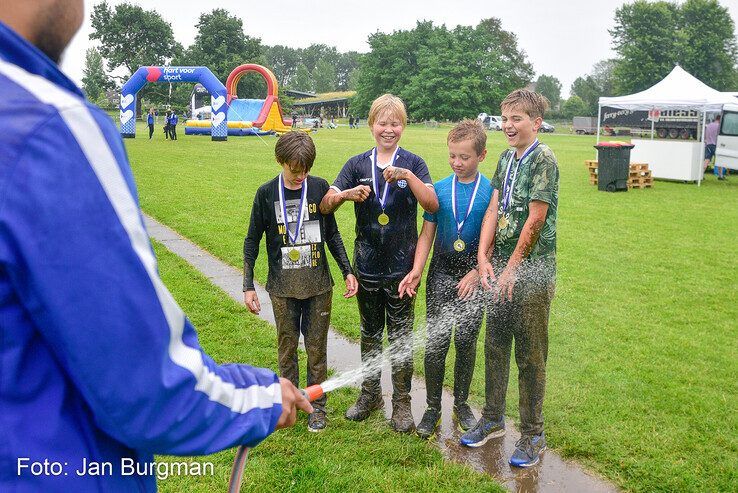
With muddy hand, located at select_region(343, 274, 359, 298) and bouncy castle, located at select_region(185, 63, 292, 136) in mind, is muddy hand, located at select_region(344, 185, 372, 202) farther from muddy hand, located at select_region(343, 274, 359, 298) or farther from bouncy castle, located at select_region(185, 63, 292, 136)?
bouncy castle, located at select_region(185, 63, 292, 136)

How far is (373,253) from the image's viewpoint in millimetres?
4426

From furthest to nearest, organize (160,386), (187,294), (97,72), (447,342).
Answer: (97,72) < (187,294) < (447,342) < (160,386)

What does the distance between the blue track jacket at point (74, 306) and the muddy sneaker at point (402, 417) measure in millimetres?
3225

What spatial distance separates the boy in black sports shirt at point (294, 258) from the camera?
433 cm

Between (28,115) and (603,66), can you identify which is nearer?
(28,115)

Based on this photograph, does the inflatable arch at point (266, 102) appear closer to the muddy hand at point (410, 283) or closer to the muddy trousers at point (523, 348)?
the muddy hand at point (410, 283)

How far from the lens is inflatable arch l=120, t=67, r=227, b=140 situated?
35.0 m

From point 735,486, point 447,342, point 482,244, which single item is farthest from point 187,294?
point 735,486

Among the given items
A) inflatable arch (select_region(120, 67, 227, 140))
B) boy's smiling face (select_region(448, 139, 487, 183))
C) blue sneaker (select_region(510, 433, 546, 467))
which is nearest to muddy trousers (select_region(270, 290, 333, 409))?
boy's smiling face (select_region(448, 139, 487, 183))

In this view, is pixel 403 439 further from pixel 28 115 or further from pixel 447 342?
pixel 28 115

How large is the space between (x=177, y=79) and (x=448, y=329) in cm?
3636

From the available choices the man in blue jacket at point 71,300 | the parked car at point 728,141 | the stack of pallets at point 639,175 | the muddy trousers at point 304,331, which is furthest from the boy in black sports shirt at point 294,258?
the parked car at point 728,141

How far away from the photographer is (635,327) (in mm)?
6402

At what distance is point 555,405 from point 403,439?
4.15 ft
